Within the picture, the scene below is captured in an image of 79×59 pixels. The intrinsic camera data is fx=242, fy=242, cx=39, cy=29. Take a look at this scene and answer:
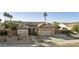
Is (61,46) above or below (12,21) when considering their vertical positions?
below

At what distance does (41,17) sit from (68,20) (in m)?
0.36


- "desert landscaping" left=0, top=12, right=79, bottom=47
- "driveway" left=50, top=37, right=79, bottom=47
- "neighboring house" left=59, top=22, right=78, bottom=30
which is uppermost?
"neighboring house" left=59, top=22, right=78, bottom=30

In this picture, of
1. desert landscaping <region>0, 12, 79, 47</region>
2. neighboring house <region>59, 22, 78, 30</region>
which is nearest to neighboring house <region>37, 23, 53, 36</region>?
desert landscaping <region>0, 12, 79, 47</region>

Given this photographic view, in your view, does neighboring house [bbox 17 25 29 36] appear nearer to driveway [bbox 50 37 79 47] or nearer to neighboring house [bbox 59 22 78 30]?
driveway [bbox 50 37 79 47]

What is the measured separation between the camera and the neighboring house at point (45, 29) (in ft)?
10.5

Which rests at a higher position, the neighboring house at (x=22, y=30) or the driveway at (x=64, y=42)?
the neighboring house at (x=22, y=30)

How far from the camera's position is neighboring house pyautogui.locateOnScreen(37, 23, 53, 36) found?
321cm

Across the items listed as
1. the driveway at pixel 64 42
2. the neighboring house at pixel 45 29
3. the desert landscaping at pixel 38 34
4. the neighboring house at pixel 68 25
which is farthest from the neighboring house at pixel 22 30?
the neighboring house at pixel 68 25

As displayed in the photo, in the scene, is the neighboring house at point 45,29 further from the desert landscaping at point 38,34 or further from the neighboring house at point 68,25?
the neighboring house at point 68,25

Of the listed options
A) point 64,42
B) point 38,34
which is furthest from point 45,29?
point 64,42
